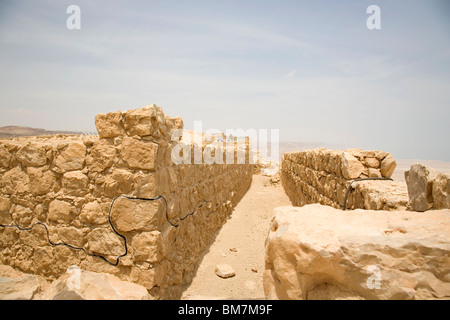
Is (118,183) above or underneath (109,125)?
underneath

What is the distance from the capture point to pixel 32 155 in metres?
2.98

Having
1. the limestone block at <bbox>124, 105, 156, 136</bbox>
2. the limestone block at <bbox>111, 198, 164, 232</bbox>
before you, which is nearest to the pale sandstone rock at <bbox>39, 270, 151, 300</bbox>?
the limestone block at <bbox>111, 198, 164, 232</bbox>

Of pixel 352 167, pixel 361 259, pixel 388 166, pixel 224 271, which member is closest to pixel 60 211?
pixel 224 271

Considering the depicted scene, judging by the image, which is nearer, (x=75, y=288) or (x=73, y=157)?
(x=75, y=288)

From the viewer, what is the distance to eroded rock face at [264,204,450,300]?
137cm

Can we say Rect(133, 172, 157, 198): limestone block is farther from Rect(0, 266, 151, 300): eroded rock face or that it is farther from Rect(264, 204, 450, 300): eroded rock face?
Rect(264, 204, 450, 300): eroded rock face

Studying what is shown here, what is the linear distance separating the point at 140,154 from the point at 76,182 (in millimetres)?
798

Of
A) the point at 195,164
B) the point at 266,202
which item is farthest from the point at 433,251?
the point at 266,202

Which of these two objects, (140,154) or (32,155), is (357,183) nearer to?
(140,154)
